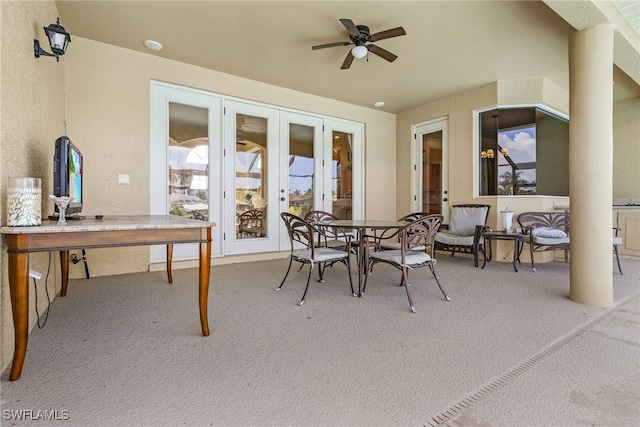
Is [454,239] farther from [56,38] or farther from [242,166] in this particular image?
[56,38]

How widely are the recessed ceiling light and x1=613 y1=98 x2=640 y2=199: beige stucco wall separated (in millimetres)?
7359

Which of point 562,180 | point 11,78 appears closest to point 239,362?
point 11,78

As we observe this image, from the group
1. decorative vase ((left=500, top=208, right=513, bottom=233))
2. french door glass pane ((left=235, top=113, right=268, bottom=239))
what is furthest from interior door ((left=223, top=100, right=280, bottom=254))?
decorative vase ((left=500, top=208, right=513, bottom=233))

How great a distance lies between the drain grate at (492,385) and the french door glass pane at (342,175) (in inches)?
155

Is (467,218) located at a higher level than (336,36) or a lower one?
lower

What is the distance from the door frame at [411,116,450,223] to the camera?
5.37 metres

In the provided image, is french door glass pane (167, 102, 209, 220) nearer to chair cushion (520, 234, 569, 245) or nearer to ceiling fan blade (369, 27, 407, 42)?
ceiling fan blade (369, 27, 407, 42)

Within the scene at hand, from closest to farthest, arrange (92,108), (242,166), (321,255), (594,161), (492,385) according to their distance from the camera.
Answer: (492,385)
(594,161)
(321,255)
(92,108)
(242,166)

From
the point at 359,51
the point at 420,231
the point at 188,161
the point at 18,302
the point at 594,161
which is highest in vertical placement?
the point at 359,51

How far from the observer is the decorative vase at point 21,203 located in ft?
4.90

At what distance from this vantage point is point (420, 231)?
2654 mm

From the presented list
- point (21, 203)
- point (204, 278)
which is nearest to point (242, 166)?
point (204, 278)

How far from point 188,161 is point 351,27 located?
8.71 ft

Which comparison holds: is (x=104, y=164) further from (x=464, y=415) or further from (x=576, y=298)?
(x=576, y=298)
